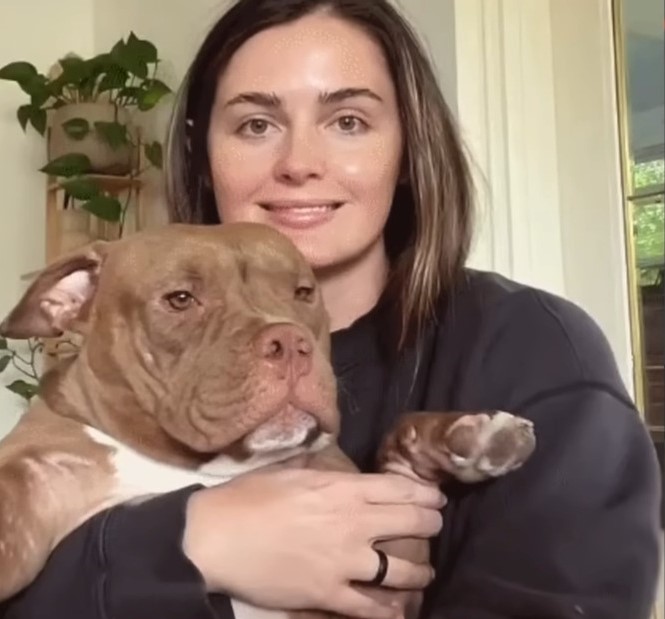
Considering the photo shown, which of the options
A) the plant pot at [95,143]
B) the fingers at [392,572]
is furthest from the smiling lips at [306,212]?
the plant pot at [95,143]

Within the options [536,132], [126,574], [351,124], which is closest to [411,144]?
[351,124]

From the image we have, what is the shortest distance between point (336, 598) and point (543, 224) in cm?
107

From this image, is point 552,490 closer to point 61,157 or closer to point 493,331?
point 493,331

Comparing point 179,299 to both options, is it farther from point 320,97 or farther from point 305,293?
point 320,97

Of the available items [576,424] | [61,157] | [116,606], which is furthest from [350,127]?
[61,157]

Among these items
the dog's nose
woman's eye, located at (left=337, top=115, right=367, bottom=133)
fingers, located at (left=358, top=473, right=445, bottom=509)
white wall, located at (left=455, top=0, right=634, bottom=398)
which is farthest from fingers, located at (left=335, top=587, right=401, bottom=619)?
white wall, located at (left=455, top=0, right=634, bottom=398)

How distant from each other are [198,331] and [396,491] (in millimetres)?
291

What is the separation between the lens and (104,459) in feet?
4.50

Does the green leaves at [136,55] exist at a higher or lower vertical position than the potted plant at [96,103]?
higher

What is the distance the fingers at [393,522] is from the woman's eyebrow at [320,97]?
574 millimetres

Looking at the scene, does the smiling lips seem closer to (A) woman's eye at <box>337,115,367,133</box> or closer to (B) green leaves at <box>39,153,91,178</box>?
(A) woman's eye at <box>337,115,367,133</box>

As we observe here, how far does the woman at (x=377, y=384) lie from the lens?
1236 millimetres

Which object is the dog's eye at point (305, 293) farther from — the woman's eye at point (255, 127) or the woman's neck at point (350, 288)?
the woman's eye at point (255, 127)

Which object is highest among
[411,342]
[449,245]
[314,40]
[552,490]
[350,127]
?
[314,40]
